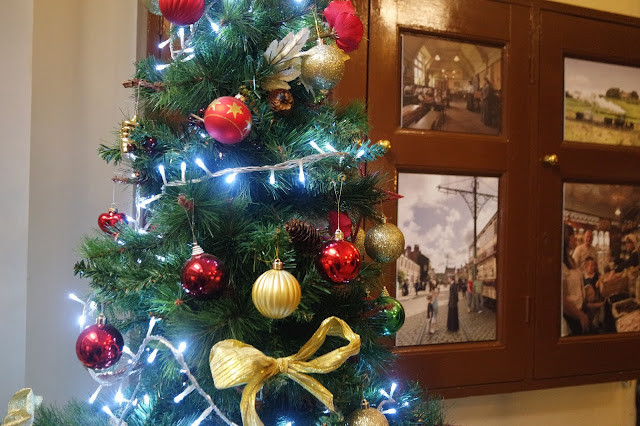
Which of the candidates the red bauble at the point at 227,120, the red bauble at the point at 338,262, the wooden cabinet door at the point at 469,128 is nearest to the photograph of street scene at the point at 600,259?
the wooden cabinet door at the point at 469,128

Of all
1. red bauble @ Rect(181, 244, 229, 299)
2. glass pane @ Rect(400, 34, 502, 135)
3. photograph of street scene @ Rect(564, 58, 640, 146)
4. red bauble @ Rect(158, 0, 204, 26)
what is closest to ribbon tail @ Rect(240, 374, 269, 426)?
red bauble @ Rect(181, 244, 229, 299)

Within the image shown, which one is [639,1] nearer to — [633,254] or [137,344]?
[633,254]

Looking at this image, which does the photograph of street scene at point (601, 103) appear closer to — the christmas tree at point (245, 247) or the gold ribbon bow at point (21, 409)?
the christmas tree at point (245, 247)

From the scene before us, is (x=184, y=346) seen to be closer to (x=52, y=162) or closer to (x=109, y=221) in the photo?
(x=109, y=221)

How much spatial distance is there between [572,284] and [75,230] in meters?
1.19

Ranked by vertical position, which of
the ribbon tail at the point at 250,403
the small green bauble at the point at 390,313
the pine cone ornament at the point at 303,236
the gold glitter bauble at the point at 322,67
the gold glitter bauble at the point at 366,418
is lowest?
the gold glitter bauble at the point at 366,418

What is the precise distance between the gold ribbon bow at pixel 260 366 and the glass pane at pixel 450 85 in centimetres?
69

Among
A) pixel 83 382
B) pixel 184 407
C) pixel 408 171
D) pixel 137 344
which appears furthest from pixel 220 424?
pixel 408 171

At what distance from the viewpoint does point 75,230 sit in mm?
988

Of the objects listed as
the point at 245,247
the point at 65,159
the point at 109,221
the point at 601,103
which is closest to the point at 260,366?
the point at 245,247

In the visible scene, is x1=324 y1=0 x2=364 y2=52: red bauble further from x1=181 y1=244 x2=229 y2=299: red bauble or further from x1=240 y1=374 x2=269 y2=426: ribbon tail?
x1=240 y1=374 x2=269 y2=426: ribbon tail

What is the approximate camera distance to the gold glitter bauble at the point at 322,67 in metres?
0.67

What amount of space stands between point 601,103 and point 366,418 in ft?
3.68

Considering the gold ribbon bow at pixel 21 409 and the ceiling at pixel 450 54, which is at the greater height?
the ceiling at pixel 450 54
